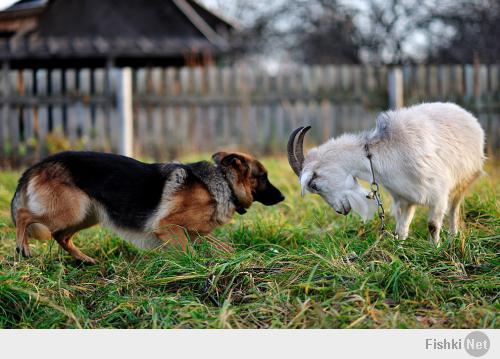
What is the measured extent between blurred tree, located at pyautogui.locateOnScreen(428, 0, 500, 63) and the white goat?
10635 millimetres

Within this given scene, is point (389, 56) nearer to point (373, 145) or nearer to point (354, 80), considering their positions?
point (354, 80)

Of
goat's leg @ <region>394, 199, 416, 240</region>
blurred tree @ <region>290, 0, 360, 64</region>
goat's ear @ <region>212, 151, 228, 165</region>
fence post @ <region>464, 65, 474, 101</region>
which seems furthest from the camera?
blurred tree @ <region>290, 0, 360, 64</region>

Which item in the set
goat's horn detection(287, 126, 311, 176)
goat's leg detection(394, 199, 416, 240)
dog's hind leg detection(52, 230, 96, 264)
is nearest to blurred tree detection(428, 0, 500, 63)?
goat's leg detection(394, 199, 416, 240)

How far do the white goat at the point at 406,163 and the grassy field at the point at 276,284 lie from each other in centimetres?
27

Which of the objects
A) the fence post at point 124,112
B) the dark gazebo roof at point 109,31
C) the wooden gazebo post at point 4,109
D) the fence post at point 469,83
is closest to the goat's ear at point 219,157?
the fence post at point 124,112

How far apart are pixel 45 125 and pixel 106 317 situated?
722cm

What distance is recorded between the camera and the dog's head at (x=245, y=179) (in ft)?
17.3

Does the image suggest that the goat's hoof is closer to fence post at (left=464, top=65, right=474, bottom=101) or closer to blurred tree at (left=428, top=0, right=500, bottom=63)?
fence post at (left=464, top=65, right=474, bottom=101)

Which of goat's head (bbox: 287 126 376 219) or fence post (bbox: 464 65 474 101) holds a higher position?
goat's head (bbox: 287 126 376 219)

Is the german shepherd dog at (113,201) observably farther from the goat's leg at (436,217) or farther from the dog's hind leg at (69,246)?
the goat's leg at (436,217)

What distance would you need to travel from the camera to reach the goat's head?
5086 mm

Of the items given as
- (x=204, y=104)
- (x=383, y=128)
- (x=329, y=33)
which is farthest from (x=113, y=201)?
(x=329, y=33)

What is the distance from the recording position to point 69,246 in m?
5.16
